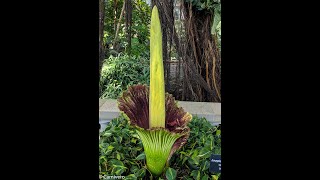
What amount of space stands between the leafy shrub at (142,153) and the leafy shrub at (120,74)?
0.47ft

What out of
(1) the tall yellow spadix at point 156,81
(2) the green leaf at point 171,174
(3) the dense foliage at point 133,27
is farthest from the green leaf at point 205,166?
(3) the dense foliage at point 133,27

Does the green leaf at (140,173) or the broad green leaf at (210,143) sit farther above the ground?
the broad green leaf at (210,143)

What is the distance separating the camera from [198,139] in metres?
2.11

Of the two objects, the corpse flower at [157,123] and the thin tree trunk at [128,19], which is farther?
the thin tree trunk at [128,19]

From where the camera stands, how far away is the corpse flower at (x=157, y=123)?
1.99m

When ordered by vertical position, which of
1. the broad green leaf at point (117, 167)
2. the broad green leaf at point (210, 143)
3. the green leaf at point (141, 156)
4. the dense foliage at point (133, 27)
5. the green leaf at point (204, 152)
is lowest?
the broad green leaf at point (117, 167)

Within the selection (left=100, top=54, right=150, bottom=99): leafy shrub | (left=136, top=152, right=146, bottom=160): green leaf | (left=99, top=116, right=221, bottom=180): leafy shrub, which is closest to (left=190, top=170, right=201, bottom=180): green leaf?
(left=99, top=116, right=221, bottom=180): leafy shrub

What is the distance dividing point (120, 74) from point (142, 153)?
1.24 feet

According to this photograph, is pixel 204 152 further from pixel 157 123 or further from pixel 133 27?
pixel 133 27

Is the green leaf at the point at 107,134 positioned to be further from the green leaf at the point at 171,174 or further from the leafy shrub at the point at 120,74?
the green leaf at the point at 171,174

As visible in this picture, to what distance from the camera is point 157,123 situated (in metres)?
2.00
